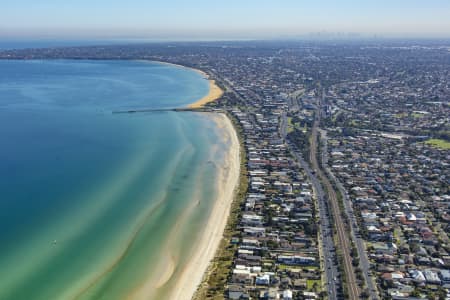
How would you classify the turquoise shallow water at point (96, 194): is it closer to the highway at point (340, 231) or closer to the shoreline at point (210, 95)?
the shoreline at point (210, 95)

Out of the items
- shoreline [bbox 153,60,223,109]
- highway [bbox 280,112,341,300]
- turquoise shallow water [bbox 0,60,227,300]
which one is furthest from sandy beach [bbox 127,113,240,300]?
shoreline [bbox 153,60,223,109]

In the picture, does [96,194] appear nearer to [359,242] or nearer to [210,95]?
[359,242]

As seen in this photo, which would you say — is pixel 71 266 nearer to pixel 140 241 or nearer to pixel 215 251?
pixel 140 241

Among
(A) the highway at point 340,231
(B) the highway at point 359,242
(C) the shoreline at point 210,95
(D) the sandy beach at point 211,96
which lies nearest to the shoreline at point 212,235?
(A) the highway at point 340,231

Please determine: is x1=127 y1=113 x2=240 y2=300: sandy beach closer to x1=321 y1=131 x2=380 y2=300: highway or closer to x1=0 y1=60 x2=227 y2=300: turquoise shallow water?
x1=0 y1=60 x2=227 y2=300: turquoise shallow water

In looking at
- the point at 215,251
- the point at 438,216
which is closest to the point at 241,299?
the point at 215,251

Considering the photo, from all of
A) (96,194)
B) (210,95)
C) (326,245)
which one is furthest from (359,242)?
(210,95)
